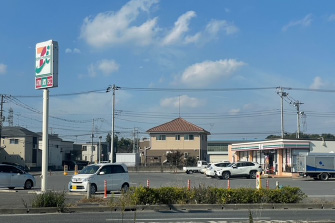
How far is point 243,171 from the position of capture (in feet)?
146

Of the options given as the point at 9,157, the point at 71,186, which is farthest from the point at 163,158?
the point at 71,186

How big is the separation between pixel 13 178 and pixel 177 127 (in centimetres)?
5352

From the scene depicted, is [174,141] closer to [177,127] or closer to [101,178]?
[177,127]

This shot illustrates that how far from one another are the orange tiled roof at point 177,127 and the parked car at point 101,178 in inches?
2129

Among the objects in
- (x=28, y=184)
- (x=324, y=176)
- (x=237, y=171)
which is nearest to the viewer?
(x=28, y=184)

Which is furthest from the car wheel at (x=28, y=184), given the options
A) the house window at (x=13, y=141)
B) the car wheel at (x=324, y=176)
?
the house window at (x=13, y=141)

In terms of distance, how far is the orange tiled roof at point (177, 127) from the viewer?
261 feet

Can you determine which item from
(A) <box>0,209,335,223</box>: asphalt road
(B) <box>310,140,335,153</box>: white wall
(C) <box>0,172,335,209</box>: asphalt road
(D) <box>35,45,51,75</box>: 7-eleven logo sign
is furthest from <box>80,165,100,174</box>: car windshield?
(B) <box>310,140,335,153</box>: white wall

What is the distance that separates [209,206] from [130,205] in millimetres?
3142

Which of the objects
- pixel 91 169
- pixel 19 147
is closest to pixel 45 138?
pixel 91 169

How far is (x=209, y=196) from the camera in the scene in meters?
18.9

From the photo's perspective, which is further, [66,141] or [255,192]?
[66,141]

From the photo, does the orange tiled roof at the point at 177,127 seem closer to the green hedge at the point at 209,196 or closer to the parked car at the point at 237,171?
the parked car at the point at 237,171

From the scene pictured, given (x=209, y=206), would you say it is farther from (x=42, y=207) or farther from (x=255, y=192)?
(x=42, y=207)
